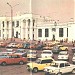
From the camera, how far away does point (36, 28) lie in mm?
70125

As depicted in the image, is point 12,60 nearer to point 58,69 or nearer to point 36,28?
point 58,69

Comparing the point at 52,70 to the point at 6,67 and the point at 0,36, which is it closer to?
the point at 6,67

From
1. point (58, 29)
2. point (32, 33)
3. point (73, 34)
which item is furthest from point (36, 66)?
point (32, 33)

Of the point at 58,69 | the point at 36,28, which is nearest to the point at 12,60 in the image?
the point at 58,69

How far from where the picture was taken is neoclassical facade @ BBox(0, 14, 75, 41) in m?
61.2

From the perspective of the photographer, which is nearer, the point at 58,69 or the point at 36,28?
the point at 58,69

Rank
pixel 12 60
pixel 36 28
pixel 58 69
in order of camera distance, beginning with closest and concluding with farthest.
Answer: pixel 58 69 < pixel 12 60 < pixel 36 28

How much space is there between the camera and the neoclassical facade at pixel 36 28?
61250 millimetres

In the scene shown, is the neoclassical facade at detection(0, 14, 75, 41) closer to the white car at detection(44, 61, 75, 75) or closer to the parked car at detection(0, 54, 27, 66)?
the parked car at detection(0, 54, 27, 66)

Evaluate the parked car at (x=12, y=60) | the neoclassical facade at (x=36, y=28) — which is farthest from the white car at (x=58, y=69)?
the neoclassical facade at (x=36, y=28)

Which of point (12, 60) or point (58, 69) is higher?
point (12, 60)

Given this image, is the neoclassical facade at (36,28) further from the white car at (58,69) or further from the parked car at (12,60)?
the white car at (58,69)

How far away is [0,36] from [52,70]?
67500mm

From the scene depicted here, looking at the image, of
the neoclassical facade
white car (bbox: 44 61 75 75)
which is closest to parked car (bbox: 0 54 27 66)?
white car (bbox: 44 61 75 75)
